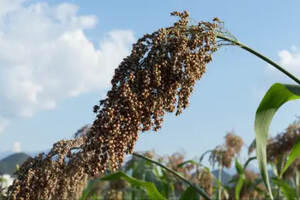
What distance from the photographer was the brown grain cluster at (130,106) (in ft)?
6.93

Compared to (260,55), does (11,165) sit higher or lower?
higher

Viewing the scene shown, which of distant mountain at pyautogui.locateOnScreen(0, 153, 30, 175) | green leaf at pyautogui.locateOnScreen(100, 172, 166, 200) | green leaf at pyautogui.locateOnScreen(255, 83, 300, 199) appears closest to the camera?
green leaf at pyautogui.locateOnScreen(255, 83, 300, 199)

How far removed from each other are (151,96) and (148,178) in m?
6.38

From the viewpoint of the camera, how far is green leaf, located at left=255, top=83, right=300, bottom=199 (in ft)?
8.40

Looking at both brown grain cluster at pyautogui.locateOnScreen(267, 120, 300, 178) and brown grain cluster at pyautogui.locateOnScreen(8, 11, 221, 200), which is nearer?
brown grain cluster at pyautogui.locateOnScreen(8, 11, 221, 200)

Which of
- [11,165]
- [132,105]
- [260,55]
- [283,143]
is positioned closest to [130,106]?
[132,105]

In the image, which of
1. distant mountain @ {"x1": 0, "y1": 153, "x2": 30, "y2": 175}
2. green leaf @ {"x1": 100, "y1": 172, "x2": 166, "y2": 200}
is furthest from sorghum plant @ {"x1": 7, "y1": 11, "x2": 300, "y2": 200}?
green leaf @ {"x1": 100, "y1": 172, "x2": 166, "y2": 200}

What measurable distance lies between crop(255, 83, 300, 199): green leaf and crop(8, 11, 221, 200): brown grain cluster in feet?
1.65

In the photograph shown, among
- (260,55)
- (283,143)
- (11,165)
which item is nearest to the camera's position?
(260,55)

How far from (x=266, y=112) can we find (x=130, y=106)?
942 mm

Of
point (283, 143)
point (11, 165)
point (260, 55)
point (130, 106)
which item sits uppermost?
point (11, 165)

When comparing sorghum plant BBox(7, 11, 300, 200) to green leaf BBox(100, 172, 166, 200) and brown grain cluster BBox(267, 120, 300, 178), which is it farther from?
brown grain cluster BBox(267, 120, 300, 178)

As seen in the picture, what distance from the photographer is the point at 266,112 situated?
269 cm

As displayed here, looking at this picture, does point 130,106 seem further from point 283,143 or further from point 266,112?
point 283,143
